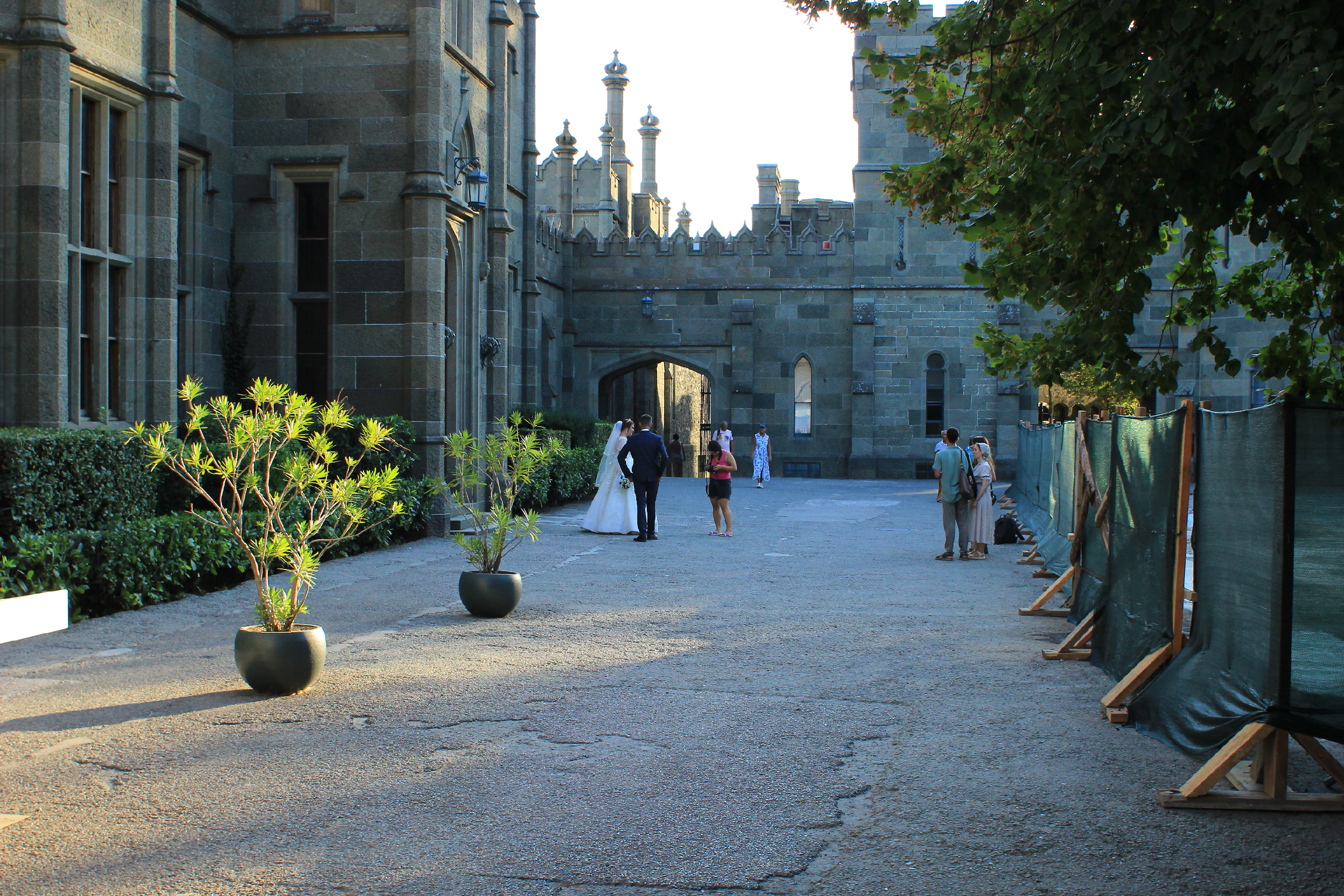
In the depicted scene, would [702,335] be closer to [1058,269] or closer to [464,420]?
[464,420]

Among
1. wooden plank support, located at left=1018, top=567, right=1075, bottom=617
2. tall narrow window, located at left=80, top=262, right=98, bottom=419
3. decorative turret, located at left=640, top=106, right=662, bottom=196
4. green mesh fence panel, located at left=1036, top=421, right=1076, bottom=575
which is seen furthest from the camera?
decorative turret, located at left=640, top=106, right=662, bottom=196

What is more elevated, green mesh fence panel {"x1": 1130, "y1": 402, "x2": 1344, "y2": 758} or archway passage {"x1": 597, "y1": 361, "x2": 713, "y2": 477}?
archway passage {"x1": 597, "y1": 361, "x2": 713, "y2": 477}

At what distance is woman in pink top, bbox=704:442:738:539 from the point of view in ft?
53.2

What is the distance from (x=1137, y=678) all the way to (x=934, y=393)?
2768 cm

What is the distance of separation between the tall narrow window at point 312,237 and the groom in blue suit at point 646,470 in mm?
4437

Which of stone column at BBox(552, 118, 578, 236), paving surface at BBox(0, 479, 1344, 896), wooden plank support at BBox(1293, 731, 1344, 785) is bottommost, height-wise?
paving surface at BBox(0, 479, 1344, 896)

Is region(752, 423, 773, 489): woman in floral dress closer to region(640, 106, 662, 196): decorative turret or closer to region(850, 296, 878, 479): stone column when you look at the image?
region(850, 296, 878, 479): stone column

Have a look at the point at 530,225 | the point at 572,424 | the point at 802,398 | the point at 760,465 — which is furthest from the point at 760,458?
the point at 530,225

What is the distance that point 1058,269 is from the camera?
5.25 m

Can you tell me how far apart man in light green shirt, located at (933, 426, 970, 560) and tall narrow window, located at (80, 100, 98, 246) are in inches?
364

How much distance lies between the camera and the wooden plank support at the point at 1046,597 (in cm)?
961

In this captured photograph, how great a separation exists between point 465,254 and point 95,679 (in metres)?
11.2

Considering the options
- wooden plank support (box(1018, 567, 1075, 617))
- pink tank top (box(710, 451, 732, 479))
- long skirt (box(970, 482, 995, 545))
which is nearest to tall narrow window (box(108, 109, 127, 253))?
pink tank top (box(710, 451, 732, 479))

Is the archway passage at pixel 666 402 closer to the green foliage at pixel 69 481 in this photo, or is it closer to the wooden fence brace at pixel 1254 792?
the green foliage at pixel 69 481
